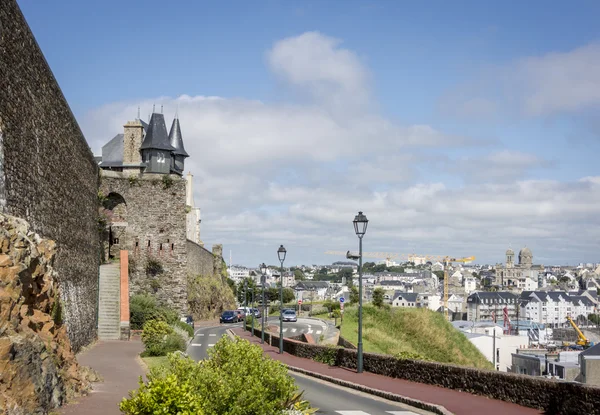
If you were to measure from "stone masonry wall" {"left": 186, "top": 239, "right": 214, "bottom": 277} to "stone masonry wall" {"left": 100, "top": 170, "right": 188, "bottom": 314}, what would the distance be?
1292 cm

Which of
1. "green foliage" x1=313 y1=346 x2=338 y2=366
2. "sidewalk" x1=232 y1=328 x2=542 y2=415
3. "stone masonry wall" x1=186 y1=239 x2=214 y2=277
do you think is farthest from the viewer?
"stone masonry wall" x1=186 y1=239 x2=214 y2=277

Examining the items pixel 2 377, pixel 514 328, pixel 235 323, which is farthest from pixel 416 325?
pixel 514 328

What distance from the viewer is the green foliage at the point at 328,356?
2577cm

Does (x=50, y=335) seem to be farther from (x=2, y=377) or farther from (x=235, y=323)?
(x=235, y=323)

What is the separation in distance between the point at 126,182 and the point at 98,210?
290 inches

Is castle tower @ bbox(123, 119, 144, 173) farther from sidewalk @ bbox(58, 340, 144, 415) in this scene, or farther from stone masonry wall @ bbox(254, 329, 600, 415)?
stone masonry wall @ bbox(254, 329, 600, 415)

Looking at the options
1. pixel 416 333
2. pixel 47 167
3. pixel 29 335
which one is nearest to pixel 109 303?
pixel 47 167

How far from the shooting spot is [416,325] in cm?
4122

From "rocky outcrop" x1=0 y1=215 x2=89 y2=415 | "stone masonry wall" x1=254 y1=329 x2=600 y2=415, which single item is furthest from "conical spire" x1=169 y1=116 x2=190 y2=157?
"rocky outcrop" x1=0 y1=215 x2=89 y2=415

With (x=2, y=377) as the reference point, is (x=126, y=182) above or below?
above

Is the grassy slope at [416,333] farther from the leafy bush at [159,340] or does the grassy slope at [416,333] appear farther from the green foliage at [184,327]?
the leafy bush at [159,340]

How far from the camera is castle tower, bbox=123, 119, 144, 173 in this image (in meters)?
51.3

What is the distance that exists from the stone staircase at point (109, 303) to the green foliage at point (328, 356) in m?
10.7

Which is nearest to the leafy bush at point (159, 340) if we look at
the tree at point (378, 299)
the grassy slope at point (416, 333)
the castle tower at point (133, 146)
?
the grassy slope at point (416, 333)
